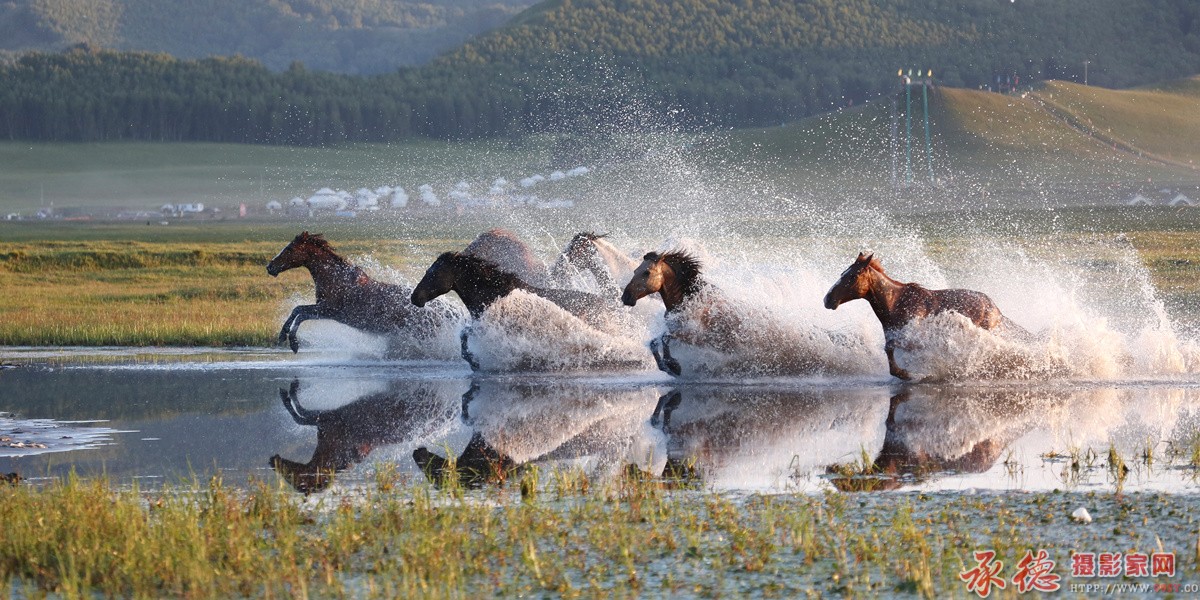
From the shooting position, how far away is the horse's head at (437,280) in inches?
746

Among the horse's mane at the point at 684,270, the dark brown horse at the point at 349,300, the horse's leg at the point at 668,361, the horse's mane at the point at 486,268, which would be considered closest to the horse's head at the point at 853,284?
the horse's mane at the point at 684,270

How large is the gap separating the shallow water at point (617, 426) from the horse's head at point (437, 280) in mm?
919

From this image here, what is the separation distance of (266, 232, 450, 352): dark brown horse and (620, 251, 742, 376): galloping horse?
12.5ft

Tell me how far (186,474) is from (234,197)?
99127 millimetres

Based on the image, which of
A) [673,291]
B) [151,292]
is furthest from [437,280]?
[151,292]

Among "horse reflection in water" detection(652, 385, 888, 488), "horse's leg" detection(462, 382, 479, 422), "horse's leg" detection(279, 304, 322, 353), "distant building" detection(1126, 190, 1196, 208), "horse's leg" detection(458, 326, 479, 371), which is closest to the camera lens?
"horse reflection in water" detection(652, 385, 888, 488)

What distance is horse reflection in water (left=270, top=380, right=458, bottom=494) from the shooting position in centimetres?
1199

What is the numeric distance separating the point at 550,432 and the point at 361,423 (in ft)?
6.19

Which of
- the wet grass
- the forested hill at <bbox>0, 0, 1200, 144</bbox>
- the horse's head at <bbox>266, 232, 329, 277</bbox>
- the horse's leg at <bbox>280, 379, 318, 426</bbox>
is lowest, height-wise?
the wet grass

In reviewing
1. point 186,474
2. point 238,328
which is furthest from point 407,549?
point 238,328

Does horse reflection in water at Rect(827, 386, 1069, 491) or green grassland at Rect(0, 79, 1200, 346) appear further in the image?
green grassland at Rect(0, 79, 1200, 346)

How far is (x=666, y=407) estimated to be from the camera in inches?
606

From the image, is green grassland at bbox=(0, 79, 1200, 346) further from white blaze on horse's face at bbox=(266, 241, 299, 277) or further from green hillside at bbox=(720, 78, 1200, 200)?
white blaze on horse's face at bbox=(266, 241, 299, 277)

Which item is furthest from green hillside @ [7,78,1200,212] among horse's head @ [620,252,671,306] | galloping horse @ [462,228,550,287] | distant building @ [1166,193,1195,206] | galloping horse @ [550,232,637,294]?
horse's head @ [620,252,671,306]
